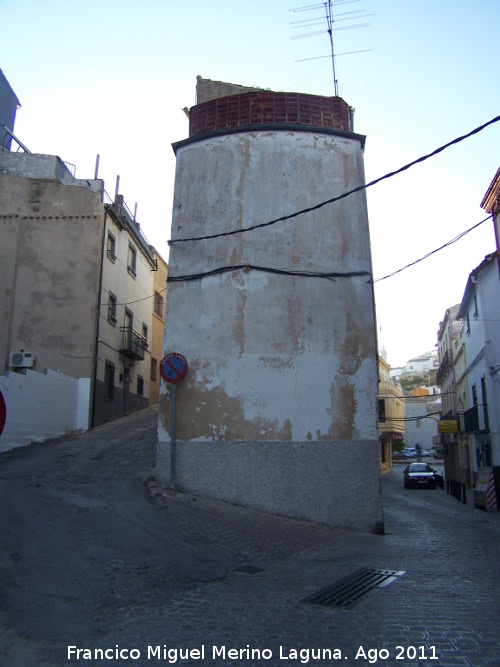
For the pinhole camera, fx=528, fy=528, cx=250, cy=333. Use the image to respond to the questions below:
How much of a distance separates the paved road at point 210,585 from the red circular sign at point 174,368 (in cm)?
211

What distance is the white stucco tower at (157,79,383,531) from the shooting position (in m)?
9.73

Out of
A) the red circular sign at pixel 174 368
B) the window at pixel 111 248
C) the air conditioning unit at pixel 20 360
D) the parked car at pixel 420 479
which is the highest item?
the window at pixel 111 248

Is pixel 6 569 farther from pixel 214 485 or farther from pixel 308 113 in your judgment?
pixel 308 113

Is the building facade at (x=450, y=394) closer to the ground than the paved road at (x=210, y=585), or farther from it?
farther from it

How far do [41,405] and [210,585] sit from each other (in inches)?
512

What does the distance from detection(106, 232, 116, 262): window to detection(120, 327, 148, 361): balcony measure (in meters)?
3.29

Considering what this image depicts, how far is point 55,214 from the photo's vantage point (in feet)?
69.9

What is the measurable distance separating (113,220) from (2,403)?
61.2 feet

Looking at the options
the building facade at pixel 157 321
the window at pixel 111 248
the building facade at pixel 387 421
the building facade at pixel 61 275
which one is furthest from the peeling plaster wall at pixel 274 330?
the building facade at pixel 387 421

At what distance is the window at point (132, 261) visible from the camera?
25750 millimetres

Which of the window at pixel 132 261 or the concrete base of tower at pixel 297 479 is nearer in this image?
the concrete base of tower at pixel 297 479

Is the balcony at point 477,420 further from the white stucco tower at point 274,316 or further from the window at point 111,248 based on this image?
the window at point 111,248

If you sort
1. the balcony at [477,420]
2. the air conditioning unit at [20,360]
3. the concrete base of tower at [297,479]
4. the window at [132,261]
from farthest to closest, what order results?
the window at [132,261], the balcony at [477,420], the air conditioning unit at [20,360], the concrete base of tower at [297,479]

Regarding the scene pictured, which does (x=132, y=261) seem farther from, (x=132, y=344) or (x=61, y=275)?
(x=61, y=275)
